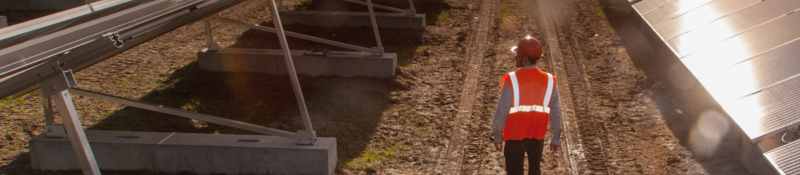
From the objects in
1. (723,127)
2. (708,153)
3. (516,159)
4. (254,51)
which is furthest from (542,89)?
(254,51)

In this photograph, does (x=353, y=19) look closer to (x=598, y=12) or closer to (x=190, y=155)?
(x=598, y=12)

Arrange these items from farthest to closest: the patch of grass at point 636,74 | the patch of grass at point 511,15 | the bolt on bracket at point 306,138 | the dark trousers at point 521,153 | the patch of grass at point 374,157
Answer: the patch of grass at point 511,15 → the patch of grass at point 636,74 → the patch of grass at point 374,157 → the bolt on bracket at point 306,138 → the dark trousers at point 521,153

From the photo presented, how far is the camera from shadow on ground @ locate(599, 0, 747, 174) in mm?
5930

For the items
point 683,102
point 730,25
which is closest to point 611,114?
point 683,102

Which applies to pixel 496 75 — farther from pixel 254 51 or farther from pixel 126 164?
pixel 126 164

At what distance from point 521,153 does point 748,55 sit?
18.1 ft

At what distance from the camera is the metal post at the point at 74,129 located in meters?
3.39

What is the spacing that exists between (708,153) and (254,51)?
8.29 metres

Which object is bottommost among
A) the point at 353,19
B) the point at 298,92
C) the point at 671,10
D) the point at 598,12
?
the point at 598,12

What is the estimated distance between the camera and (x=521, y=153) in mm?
4250

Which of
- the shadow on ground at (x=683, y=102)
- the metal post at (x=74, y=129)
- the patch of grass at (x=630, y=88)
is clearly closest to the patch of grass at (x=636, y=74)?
the shadow on ground at (x=683, y=102)

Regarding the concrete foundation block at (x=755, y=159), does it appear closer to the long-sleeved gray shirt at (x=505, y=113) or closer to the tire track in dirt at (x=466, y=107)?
the long-sleeved gray shirt at (x=505, y=113)

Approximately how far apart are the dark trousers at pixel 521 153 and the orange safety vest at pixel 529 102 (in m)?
0.10

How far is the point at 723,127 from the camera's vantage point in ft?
21.9
